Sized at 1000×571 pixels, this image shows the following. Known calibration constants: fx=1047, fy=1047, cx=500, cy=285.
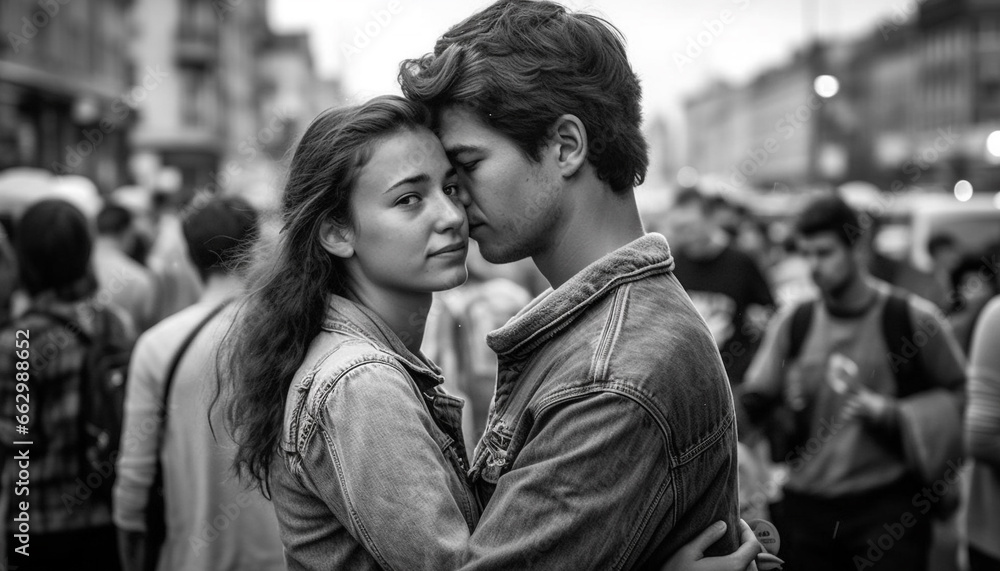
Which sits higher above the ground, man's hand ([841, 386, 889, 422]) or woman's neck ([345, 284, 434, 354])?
woman's neck ([345, 284, 434, 354])

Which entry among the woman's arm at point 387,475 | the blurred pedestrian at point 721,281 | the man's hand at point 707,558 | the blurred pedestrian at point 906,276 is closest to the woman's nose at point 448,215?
the woman's arm at point 387,475

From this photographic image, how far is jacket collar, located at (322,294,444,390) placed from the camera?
2.37m

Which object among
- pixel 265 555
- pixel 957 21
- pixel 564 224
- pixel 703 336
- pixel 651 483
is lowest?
pixel 957 21

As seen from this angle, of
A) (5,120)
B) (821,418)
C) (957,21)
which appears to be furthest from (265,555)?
(957,21)

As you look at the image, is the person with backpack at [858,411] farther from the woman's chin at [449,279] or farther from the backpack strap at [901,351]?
the woman's chin at [449,279]

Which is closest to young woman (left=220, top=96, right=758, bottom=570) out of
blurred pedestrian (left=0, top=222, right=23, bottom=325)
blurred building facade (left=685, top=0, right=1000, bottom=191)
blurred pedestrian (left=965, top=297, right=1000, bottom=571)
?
blurred pedestrian (left=965, top=297, right=1000, bottom=571)

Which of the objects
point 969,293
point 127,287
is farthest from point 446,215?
point 969,293

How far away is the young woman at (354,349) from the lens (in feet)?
6.86

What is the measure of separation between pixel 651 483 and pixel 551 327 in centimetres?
44

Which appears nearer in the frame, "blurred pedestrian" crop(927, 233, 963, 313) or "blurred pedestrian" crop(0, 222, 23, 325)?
"blurred pedestrian" crop(0, 222, 23, 325)

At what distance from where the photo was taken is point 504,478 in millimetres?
1997

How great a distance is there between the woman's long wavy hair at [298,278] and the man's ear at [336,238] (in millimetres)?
15

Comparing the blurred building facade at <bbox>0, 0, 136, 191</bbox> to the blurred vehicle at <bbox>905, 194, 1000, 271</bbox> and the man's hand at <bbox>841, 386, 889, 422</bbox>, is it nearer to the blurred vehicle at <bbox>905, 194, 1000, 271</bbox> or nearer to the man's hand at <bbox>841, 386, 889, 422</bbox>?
the blurred vehicle at <bbox>905, 194, 1000, 271</bbox>

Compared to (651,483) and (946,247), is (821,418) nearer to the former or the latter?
(651,483)
